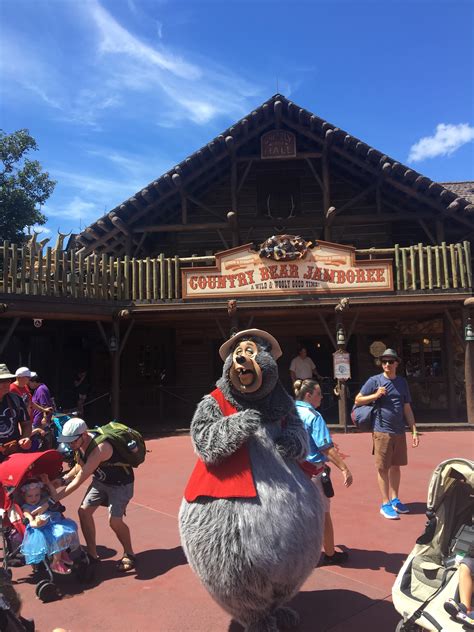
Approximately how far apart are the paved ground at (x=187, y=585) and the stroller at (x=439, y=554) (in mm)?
385

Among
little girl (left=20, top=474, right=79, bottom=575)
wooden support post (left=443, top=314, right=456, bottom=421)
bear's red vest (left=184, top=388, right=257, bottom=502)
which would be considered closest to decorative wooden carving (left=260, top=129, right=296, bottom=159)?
wooden support post (left=443, top=314, right=456, bottom=421)

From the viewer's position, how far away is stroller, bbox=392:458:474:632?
8.54ft

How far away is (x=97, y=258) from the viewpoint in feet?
35.1

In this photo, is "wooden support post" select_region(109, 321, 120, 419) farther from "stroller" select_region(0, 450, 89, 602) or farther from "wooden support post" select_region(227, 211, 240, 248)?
"stroller" select_region(0, 450, 89, 602)

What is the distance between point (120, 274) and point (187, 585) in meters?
8.08

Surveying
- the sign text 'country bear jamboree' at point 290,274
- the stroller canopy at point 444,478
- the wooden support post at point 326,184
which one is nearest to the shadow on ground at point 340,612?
the stroller canopy at point 444,478

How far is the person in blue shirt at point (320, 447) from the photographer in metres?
3.57

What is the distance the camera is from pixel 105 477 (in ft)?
13.1

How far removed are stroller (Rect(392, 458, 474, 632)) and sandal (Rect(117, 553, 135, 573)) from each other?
2.08 metres

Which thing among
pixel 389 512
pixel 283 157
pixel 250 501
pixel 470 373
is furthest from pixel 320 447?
pixel 283 157

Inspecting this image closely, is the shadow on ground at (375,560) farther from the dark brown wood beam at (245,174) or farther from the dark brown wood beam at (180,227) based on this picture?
the dark brown wood beam at (245,174)

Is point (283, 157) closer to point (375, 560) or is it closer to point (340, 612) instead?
point (375, 560)

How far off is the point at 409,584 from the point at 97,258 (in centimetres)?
924

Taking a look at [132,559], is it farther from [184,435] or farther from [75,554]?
[184,435]
